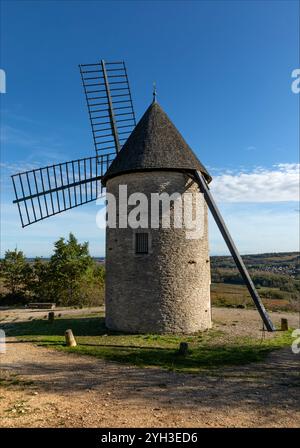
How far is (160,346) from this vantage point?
1190 centimetres

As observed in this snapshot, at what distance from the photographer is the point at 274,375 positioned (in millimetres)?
9023

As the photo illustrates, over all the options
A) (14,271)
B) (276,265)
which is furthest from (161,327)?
(276,265)

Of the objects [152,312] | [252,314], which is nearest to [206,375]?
[152,312]

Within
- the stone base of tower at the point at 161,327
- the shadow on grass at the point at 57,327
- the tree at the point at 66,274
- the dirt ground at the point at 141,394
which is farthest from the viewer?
the tree at the point at 66,274

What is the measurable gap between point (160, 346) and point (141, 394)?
14.2 feet

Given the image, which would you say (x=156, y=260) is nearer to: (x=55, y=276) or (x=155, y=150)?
(x=155, y=150)

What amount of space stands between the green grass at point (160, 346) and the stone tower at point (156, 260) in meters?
0.65

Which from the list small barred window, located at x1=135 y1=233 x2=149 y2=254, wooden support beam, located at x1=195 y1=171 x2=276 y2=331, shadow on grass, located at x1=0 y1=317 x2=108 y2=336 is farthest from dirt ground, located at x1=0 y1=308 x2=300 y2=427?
small barred window, located at x1=135 y1=233 x2=149 y2=254

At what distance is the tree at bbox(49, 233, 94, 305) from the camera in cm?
2780

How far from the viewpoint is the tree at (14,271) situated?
2838 cm

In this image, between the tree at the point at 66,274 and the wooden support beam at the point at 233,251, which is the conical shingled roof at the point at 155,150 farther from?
the tree at the point at 66,274

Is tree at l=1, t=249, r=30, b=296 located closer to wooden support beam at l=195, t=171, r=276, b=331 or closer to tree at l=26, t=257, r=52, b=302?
tree at l=26, t=257, r=52, b=302

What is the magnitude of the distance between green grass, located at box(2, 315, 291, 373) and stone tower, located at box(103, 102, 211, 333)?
0.65 meters

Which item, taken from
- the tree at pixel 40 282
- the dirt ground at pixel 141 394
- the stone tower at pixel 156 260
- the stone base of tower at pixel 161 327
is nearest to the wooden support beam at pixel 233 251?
the stone tower at pixel 156 260
